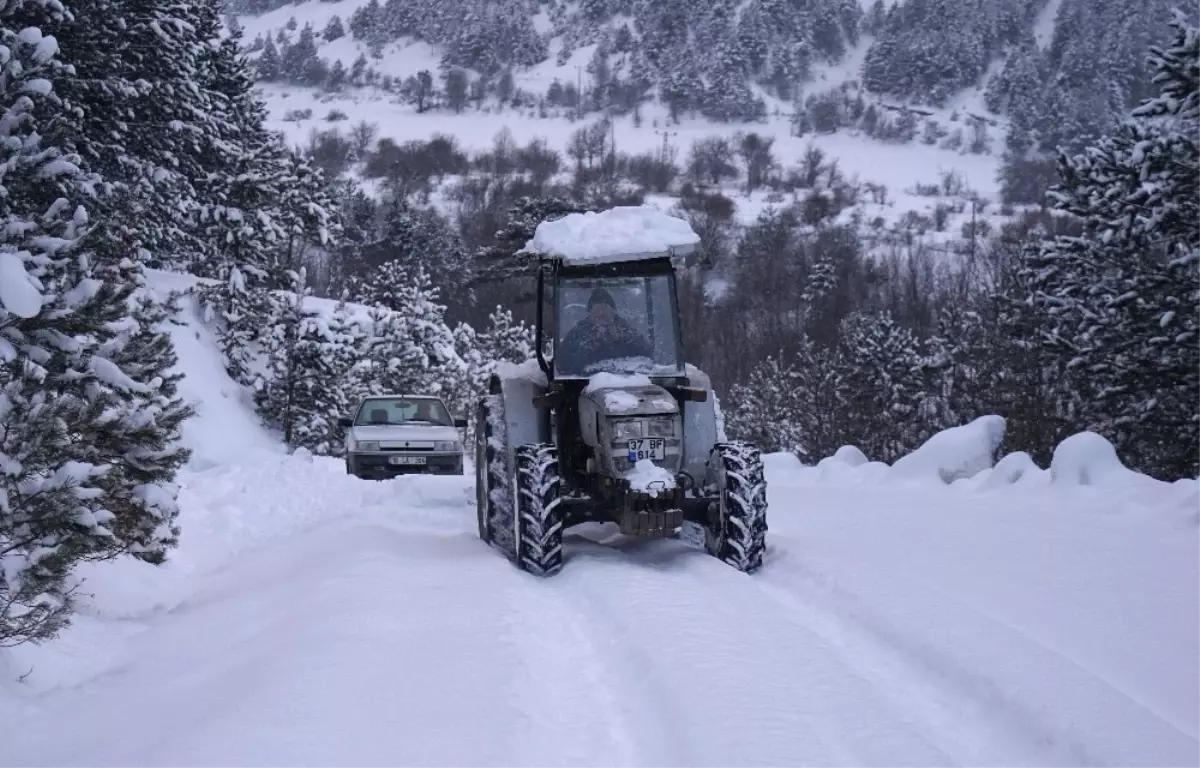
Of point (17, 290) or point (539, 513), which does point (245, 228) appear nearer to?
point (539, 513)

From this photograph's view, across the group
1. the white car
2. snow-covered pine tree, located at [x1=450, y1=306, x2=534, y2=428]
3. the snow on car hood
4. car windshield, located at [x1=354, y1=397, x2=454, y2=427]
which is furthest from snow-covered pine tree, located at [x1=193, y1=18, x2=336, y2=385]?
snow-covered pine tree, located at [x1=450, y1=306, x2=534, y2=428]

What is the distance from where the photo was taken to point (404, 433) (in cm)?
1672

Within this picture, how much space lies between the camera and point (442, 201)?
12369 centimetres

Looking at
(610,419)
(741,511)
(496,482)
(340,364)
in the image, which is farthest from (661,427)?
(340,364)

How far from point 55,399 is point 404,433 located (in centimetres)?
1085

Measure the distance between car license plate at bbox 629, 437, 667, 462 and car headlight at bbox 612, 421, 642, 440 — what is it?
55 millimetres

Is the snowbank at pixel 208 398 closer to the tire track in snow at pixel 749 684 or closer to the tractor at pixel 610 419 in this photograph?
the tractor at pixel 610 419

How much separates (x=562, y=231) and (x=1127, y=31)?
220m

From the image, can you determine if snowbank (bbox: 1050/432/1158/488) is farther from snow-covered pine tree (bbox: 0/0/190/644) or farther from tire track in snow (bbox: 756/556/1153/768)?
snow-covered pine tree (bbox: 0/0/190/644)

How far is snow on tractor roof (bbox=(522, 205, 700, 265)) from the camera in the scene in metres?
9.14

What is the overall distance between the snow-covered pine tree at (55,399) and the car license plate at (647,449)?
11.2 ft

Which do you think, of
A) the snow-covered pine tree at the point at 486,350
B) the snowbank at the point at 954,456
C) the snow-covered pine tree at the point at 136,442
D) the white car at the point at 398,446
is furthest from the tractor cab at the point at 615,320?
the snow-covered pine tree at the point at 486,350

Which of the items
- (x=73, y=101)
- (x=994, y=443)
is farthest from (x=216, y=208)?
(x=994, y=443)

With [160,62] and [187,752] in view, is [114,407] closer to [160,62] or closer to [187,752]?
[187,752]
